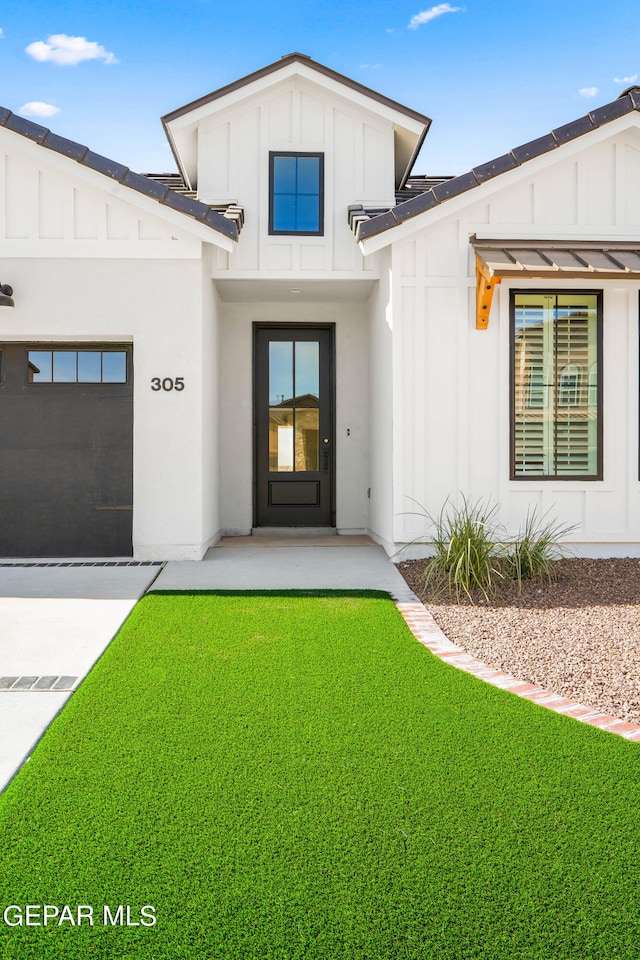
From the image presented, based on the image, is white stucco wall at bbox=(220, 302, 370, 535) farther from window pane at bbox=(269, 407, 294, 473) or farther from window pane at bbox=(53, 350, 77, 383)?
window pane at bbox=(53, 350, 77, 383)

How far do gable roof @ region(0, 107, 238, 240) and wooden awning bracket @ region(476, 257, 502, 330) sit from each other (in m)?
2.94

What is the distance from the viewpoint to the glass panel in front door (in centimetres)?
970

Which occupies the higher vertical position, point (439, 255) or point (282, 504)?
point (439, 255)

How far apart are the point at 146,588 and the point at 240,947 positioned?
15.2ft

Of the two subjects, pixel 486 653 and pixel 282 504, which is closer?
pixel 486 653

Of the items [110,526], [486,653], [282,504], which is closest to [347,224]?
[282,504]

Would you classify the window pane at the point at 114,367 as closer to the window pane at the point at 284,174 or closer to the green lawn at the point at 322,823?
the window pane at the point at 284,174

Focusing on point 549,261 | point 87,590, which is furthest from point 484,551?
point 87,590

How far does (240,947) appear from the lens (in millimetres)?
1829

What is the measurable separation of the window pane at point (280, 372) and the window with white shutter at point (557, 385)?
3.47 metres

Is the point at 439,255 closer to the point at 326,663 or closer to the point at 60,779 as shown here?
the point at 326,663

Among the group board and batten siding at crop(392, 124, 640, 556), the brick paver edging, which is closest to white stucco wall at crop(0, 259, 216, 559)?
board and batten siding at crop(392, 124, 640, 556)

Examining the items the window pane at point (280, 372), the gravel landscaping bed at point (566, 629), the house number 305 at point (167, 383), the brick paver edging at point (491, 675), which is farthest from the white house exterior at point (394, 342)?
the brick paver edging at point (491, 675)

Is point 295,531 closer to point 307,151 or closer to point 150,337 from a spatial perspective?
point 150,337
